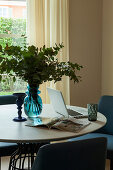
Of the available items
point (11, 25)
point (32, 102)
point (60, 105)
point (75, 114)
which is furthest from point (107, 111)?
point (11, 25)

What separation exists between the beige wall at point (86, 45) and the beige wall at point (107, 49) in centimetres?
7

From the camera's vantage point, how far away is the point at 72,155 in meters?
1.23

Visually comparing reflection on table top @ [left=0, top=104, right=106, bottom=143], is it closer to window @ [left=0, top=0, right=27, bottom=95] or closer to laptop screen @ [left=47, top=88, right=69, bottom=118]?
laptop screen @ [left=47, top=88, right=69, bottom=118]

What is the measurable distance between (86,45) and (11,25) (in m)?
1.09

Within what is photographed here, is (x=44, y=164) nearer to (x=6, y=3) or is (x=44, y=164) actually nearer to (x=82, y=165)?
(x=82, y=165)

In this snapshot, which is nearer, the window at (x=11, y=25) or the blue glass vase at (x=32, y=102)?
the blue glass vase at (x=32, y=102)

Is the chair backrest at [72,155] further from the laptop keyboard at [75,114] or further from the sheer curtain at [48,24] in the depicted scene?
the sheer curtain at [48,24]

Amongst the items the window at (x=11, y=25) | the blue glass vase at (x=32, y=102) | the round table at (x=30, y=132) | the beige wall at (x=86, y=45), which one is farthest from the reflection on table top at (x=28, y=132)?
the beige wall at (x=86, y=45)

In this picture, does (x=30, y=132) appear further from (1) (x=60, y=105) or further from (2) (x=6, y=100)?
(2) (x=6, y=100)

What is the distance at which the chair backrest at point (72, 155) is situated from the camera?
120 cm

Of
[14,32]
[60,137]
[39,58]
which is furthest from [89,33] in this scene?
[60,137]

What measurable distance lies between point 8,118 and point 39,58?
529 millimetres

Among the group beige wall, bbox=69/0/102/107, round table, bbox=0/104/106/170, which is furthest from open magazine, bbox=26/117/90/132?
beige wall, bbox=69/0/102/107

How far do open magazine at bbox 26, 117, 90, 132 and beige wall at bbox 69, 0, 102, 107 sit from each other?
1.79 meters
